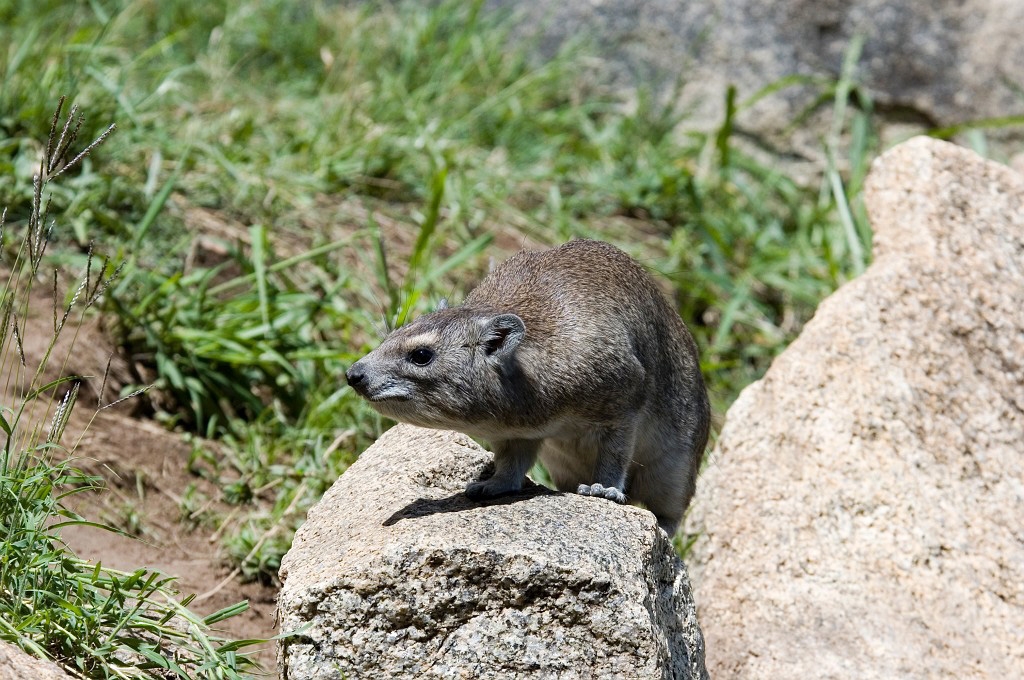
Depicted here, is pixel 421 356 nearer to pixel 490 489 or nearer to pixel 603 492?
pixel 490 489

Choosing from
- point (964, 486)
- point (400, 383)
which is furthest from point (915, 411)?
point (400, 383)

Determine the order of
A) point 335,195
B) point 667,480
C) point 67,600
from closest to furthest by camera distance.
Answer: point 67,600 → point 667,480 → point 335,195

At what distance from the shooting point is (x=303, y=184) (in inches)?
338

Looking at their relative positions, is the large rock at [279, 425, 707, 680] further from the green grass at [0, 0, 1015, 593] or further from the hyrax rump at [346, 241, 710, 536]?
the green grass at [0, 0, 1015, 593]

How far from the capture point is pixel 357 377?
179 inches

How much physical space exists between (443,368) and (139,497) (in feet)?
8.16

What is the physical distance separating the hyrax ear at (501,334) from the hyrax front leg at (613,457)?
619 millimetres

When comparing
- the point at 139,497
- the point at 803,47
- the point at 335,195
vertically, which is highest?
the point at 803,47

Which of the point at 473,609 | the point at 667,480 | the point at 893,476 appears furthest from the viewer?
the point at 893,476

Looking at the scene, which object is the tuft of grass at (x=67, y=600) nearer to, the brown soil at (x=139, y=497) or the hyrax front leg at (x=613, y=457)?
the brown soil at (x=139, y=497)

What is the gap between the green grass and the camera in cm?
704

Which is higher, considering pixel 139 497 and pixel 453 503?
pixel 453 503

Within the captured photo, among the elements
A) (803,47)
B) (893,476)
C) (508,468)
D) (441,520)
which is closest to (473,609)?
(441,520)

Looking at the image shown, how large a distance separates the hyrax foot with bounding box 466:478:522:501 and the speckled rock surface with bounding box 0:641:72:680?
1.62 meters
